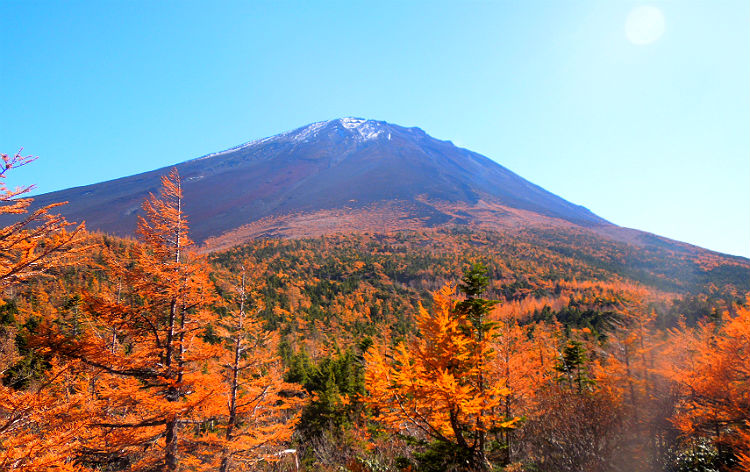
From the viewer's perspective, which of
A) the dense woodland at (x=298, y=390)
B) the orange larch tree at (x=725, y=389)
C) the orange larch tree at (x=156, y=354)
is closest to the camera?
the dense woodland at (x=298, y=390)

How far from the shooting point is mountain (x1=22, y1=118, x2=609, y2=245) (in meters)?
101

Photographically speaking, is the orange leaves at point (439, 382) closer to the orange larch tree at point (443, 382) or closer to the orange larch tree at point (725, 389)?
the orange larch tree at point (443, 382)

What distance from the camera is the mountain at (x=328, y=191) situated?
331 feet

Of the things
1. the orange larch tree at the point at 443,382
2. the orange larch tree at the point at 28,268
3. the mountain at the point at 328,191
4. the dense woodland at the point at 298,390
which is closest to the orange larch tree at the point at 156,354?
the dense woodland at the point at 298,390

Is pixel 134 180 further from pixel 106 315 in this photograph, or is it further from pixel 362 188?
pixel 106 315

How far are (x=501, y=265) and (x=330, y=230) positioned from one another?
162ft

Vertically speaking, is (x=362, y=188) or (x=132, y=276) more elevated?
(x=362, y=188)

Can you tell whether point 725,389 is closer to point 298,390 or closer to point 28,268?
point 298,390

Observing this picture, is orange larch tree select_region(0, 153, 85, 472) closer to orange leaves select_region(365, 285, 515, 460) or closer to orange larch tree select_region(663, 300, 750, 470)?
orange leaves select_region(365, 285, 515, 460)

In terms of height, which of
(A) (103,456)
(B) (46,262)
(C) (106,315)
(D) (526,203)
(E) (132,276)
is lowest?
(A) (103,456)

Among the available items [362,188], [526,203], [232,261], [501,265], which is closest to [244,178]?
[362,188]

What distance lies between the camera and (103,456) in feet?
18.0

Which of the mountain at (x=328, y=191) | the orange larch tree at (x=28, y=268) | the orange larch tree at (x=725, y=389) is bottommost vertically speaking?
the orange larch tree at (x=725, y=389)

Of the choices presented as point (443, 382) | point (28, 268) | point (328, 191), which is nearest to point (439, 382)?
point (443, 382)
